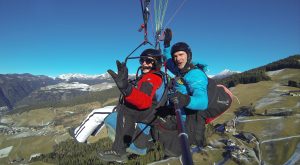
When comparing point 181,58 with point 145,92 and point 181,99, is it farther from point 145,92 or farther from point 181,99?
point 181,99

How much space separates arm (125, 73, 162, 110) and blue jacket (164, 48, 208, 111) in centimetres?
71

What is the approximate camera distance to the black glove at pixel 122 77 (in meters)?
6.29

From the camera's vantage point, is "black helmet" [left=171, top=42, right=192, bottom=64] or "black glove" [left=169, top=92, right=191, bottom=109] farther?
"black helmet" [left=171, top=42, right=192, bottom=64]

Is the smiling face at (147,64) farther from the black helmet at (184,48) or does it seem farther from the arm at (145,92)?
the black helmet at (184,48)

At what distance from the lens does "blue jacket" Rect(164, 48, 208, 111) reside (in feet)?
24.1

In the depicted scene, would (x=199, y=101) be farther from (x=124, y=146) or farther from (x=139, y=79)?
(x=124, y=146)

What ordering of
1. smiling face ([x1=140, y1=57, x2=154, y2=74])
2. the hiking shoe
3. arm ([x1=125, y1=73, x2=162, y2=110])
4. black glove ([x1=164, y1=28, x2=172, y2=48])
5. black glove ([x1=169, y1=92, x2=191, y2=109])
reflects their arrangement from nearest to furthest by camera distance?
1. black glove ([x1=169, y1=92, x2=191, y2=109])
2. arm ([x1=125, y1=73, x2=162, y2=110])
3. the hiking shoe
4. smiling face ([x1=140, y1=57, x2=154, y2=74])
5. black glove ([x1=164, y1=28, x2=172, y2=48])

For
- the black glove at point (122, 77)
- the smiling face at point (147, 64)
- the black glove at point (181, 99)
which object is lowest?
the black glove at point (181, 99)

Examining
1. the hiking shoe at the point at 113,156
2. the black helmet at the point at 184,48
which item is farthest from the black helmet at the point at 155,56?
the hiking shoe at the point at 113,156

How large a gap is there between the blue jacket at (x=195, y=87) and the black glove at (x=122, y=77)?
1.70 m

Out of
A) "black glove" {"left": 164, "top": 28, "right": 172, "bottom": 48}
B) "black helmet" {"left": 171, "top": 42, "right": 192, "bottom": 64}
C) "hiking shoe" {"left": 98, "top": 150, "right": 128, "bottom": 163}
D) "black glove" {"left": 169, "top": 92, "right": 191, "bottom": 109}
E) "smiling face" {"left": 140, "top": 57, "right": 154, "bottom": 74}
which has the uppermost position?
"black glove" {"left": 164, "top": 28, "right": 172, "bottom": 48}

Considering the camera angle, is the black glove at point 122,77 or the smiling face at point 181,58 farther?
the smiling face at point 181,58

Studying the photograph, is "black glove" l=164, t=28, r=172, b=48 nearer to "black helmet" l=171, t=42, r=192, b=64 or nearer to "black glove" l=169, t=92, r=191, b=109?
"black helmet" l=171, t=42, r=192, b=64

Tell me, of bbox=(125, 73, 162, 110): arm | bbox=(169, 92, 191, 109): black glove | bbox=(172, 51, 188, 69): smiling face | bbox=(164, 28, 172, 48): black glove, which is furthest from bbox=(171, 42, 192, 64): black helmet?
bbox=(164, 28, 172, 48): black glove
